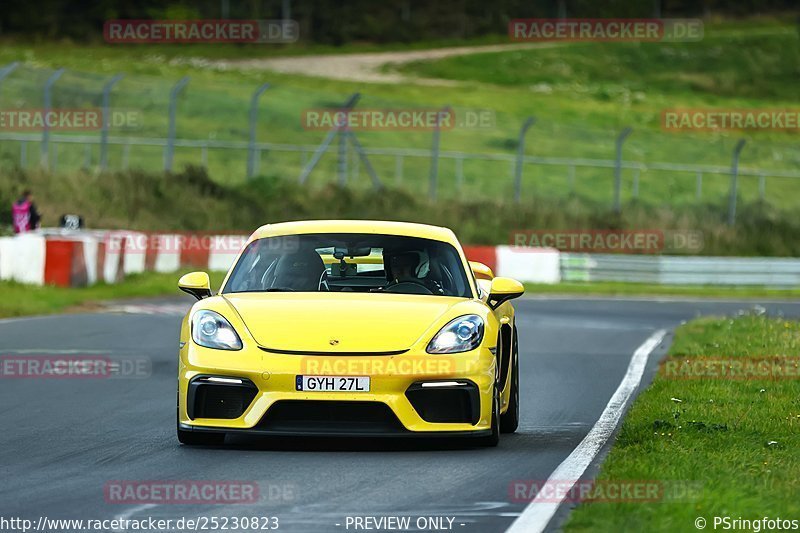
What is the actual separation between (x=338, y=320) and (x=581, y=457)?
1539 millimetres

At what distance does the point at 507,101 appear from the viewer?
2768 inches

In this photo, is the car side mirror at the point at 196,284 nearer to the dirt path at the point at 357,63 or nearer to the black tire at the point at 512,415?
the black tire at the point at 512,415

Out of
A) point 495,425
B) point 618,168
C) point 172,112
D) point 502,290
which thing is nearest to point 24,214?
point 172,112

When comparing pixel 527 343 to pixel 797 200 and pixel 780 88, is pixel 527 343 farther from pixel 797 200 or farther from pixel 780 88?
pixel 780 88

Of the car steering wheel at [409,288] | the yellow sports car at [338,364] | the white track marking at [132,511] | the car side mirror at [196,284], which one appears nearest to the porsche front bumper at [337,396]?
the yellow sports car at [338,364]

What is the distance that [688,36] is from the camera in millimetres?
90875

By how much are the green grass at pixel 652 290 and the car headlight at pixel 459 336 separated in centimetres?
2315

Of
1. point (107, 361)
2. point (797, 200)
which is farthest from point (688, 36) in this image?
point (107, 361)

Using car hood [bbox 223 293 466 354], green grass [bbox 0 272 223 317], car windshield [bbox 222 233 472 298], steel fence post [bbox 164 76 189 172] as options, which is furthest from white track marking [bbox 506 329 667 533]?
steel fence post [bbox 164 76 189 172]

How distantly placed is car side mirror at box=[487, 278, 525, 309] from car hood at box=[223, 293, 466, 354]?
0.36 metres

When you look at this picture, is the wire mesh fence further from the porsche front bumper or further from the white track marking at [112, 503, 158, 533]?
the white track marking at [112, 503, 158, 533]

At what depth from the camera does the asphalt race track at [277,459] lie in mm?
7719

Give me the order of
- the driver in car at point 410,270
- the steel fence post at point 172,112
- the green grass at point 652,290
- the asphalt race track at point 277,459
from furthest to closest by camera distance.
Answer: the steel fence post at point 172,112, the green grass at point 652,290, the driver in car at point 410,270, the asphalt race track at point 277,459

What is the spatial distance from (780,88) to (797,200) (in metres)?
29.5
